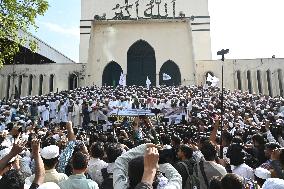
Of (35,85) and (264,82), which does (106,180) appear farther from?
(264,82)

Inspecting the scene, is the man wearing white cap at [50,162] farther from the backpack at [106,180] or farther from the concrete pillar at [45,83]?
the concrete pillar at [45,83]

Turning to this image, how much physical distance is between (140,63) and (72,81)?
813 cm

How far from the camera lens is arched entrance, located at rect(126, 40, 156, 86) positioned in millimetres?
37594

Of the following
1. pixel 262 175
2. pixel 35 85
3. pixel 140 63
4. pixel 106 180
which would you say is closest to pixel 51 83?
pixel 35 85

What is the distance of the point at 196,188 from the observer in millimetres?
4062

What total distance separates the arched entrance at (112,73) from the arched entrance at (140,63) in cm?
120

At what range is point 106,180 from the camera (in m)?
4.41

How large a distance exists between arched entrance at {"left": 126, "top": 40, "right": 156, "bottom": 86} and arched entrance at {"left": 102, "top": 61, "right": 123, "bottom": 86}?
1.20 meters

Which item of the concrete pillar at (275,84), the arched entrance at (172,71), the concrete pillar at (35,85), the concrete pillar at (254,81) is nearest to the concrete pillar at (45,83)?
the concrete pillar at (35,85)

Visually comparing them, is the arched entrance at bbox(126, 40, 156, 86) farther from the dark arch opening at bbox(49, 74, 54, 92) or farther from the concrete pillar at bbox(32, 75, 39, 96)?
the concrete pillar at bbox(32, 75, 39, 96)

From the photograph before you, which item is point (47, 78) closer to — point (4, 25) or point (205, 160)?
point (4, 25)

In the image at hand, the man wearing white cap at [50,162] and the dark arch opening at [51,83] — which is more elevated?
the dark arch opening at [51,83]

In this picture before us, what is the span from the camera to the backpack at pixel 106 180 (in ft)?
14.1

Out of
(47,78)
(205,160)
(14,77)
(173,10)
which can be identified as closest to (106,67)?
(47,78)
